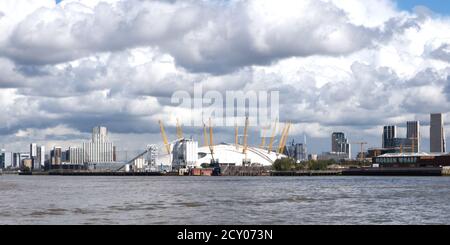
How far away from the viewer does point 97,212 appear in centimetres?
5212
